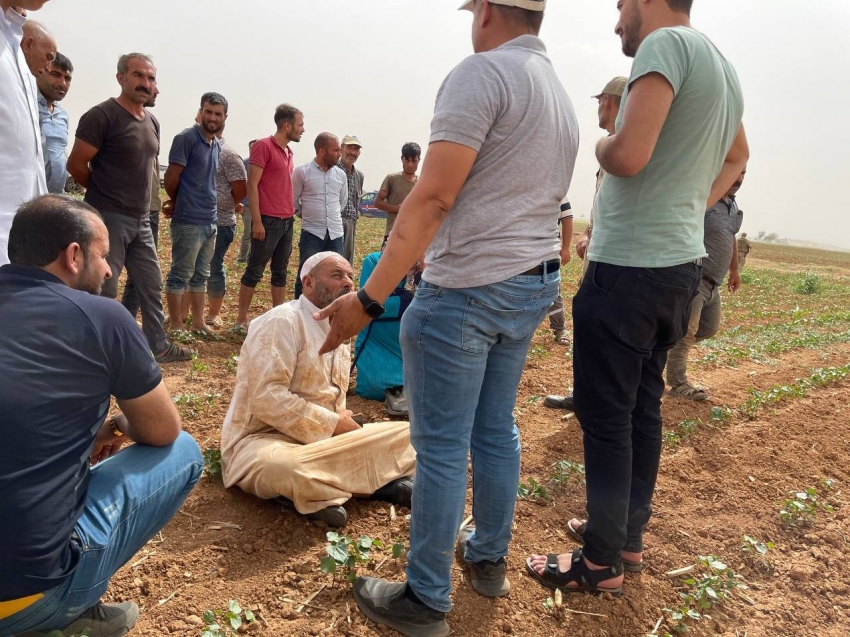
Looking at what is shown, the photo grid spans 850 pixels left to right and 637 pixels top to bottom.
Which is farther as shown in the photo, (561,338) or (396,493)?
(561,338)

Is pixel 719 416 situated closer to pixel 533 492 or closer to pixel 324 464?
pixel 533 492

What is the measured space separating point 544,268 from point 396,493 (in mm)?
1617

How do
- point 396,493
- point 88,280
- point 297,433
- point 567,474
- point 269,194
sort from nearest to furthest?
point 88,280 → point 297,433 → point 396,493 → point 567,474 → point 269,194

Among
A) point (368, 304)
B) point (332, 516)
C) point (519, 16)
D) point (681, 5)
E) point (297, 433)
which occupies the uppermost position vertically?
point (681, 5)

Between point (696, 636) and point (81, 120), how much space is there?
483cm

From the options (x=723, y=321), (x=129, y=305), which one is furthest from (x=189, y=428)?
(x=723, y=321)

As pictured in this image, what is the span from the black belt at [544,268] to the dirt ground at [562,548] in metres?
1.26

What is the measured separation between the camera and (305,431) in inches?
119

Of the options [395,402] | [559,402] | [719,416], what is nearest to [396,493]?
[395,402]

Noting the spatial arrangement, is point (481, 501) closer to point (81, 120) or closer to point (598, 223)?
point (598, 223)

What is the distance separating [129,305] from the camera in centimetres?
541

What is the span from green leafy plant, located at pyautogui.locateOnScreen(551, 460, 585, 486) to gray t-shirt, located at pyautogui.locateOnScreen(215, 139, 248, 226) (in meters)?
4.53

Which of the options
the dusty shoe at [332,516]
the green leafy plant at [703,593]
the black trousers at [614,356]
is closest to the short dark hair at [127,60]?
the dusty shoe at [332,516]

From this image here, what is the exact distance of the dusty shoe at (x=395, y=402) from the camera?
4.38 metres
